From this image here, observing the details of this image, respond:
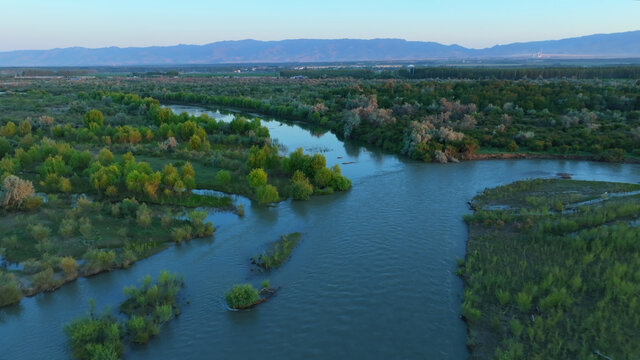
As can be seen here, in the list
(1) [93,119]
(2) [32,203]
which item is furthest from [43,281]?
(1) [93,119]

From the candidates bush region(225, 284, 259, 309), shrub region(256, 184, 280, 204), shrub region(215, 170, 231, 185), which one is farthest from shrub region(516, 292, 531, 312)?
shrub region(215, 170, 231, 185)

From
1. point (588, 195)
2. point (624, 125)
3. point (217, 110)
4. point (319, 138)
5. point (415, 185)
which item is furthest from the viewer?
point (217, 110)

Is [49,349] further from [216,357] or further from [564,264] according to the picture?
[564,264]

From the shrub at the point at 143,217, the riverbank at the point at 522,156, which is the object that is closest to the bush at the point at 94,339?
the shrub at the point at 143,217

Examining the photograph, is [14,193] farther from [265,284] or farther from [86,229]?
[265,284]

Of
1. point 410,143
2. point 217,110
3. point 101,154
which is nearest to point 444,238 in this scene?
point 410,143

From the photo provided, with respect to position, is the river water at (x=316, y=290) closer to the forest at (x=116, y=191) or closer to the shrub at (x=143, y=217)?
the forest at (x=116, y=191)
